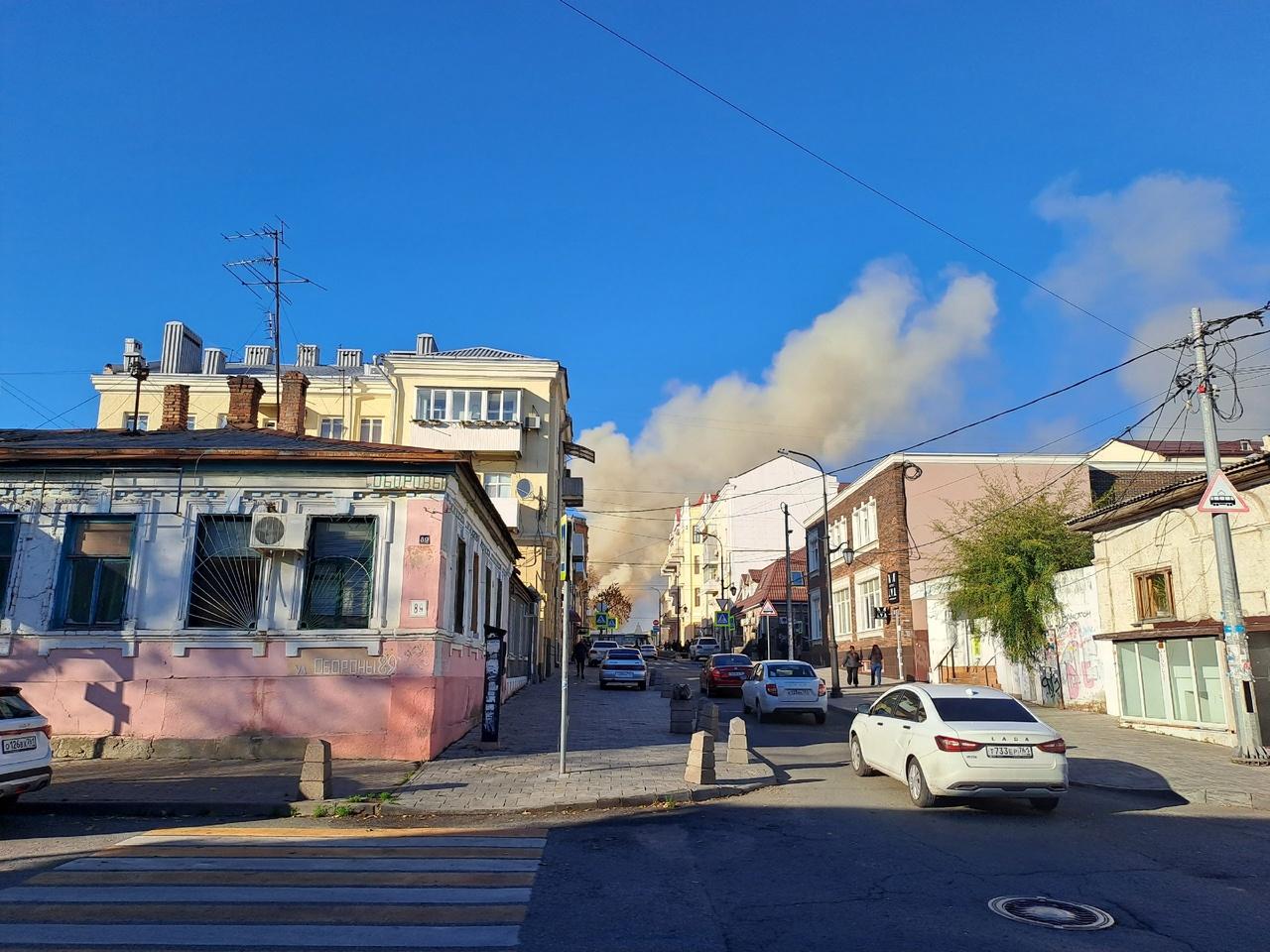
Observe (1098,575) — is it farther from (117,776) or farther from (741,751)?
(117,776)

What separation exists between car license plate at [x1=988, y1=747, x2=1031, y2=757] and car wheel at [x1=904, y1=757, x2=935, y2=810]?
0.87 m

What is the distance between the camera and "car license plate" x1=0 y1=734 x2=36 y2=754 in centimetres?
896

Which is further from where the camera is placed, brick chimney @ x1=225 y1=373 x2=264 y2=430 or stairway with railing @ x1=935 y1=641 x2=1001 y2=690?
stairway with railing @ x1=935 y1=641 x2=1001 y2=690

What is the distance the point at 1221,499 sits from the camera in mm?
14500

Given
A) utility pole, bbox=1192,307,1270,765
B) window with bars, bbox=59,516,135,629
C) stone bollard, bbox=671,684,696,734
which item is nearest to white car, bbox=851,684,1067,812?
utility pole, bbox=1192,307,1270,765

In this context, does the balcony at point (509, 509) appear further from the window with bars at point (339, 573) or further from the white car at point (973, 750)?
the white car at point (973, 750)

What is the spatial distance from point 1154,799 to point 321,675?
12023 millimetres

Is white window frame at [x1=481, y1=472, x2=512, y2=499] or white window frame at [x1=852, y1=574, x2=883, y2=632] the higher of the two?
white window frame at [x1=481, y1=472, x2=512, y2=499]

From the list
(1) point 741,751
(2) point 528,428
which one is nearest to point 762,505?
(2) point 528,428

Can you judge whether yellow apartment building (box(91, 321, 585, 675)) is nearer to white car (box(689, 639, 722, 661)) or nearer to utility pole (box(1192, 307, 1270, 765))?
white car (box(689, 639, 722, 661))

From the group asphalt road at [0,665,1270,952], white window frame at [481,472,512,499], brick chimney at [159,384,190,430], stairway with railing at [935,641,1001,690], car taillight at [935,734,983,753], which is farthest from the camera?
white window frame at [481,472,512,499]

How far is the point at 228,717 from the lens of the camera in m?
13.5

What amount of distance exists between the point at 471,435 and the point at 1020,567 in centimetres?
2675

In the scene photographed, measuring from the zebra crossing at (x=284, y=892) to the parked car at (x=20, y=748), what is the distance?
144 centimetres
